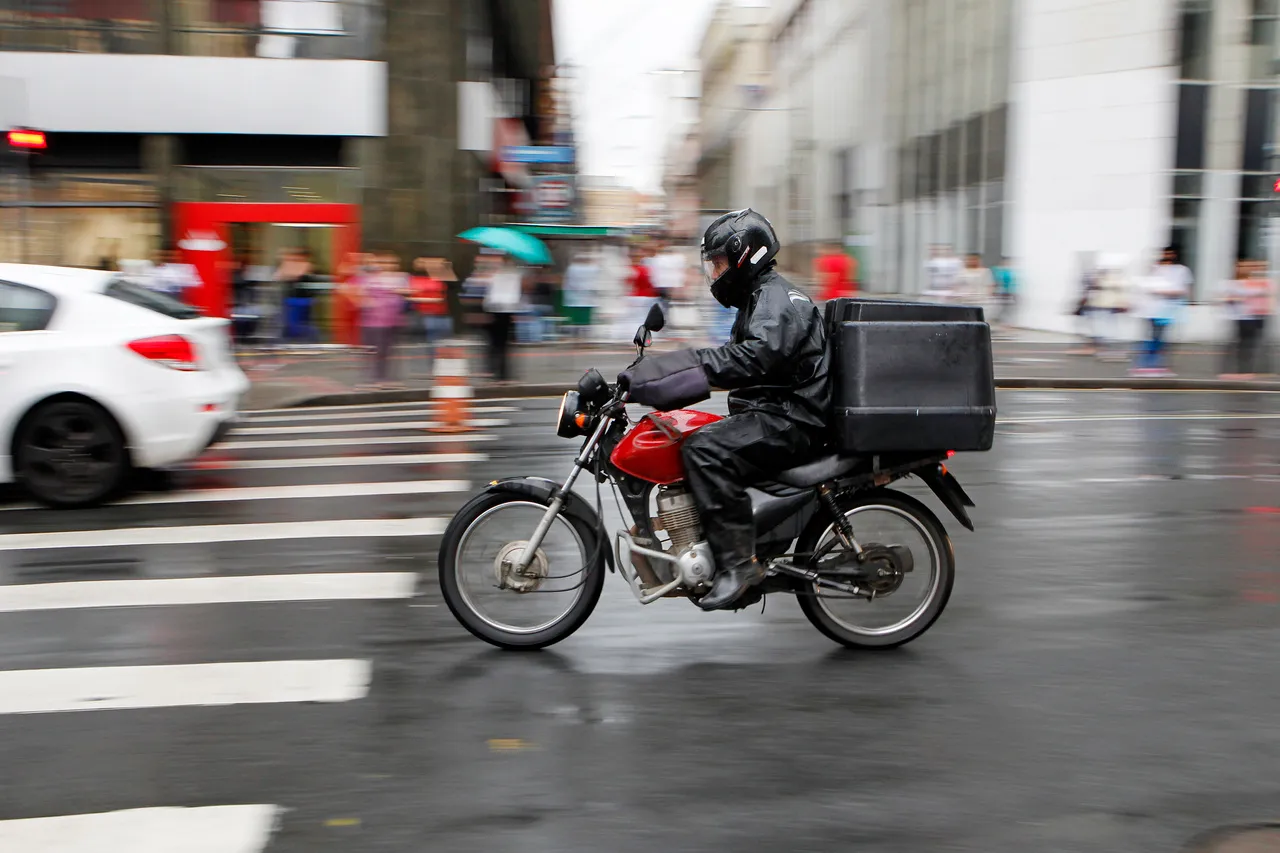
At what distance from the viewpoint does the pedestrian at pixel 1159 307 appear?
1908 cm

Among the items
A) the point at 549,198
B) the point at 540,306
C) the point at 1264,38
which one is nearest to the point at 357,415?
the point at 540,306

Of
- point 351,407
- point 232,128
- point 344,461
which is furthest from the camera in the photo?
point 232,128

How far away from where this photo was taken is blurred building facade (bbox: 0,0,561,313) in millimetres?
24000

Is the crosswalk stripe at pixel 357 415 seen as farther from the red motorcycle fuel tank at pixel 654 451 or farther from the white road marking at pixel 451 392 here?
the red motorcycle fuel tank at pixel 654 451

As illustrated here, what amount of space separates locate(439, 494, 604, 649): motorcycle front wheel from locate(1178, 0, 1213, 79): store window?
2552cm

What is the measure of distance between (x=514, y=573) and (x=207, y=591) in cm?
201

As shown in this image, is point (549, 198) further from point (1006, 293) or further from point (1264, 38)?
point (1264, 38)

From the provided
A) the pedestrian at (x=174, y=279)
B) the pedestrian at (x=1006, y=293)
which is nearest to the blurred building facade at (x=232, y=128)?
the pedestrian at (x=174, y=279)

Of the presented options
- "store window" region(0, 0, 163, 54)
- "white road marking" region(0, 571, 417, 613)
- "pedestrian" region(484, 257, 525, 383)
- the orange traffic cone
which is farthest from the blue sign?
"white road marking" region(0, 571, 417, 613)

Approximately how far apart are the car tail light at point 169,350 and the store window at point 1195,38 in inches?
939

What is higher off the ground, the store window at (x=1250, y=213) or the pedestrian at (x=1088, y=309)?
the store window at (x=1250, y=213)

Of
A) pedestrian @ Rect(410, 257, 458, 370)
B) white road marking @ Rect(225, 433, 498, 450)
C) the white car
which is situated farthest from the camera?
pedestrian @ Rect(410, 257, 458, 370)

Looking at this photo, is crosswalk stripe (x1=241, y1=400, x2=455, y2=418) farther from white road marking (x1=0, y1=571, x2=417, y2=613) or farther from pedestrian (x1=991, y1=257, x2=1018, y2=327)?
pedestrian (x1=991, y1=257, x2=1018, y2=327)

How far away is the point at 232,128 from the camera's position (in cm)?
2428
